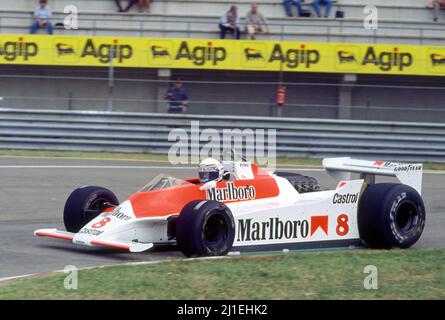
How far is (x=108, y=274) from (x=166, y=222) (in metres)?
1.74

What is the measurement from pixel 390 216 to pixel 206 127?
9152 mm

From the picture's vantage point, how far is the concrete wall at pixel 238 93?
68.3 ft

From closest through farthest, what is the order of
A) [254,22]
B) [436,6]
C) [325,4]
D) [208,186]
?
[208,186] → [254,22] → [325,4] → [436,6]

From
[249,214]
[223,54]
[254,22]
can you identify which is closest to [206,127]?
[223,54]

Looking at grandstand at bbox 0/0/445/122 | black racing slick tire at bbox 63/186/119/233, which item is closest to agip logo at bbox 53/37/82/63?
grandstand at bbox 0/0/445/122

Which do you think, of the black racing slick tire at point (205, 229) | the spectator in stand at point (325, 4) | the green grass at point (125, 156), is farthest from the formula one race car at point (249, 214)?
the spectator in stand at point (325, 4)

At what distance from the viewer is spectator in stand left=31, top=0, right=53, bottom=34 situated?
72.2 feet

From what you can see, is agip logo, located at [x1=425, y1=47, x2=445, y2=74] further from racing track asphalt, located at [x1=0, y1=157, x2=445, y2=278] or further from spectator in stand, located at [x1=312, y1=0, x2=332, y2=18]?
racing track asphalt, located at [x1=0, y1=157, x2=445, y2=278]

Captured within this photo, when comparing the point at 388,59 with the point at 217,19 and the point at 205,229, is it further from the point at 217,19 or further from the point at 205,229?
the point at 205,229

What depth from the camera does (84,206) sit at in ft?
34.6

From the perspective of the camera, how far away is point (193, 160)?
18375 millimetres

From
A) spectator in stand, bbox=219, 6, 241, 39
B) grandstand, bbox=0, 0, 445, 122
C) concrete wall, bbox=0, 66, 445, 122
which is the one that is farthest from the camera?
spectator in stand, bbox=219, 6, 241, 39

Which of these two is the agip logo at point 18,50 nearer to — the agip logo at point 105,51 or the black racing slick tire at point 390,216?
the agip logo at point 105,51

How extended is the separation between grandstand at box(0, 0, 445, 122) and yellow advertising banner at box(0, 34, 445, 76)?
1.14ft
